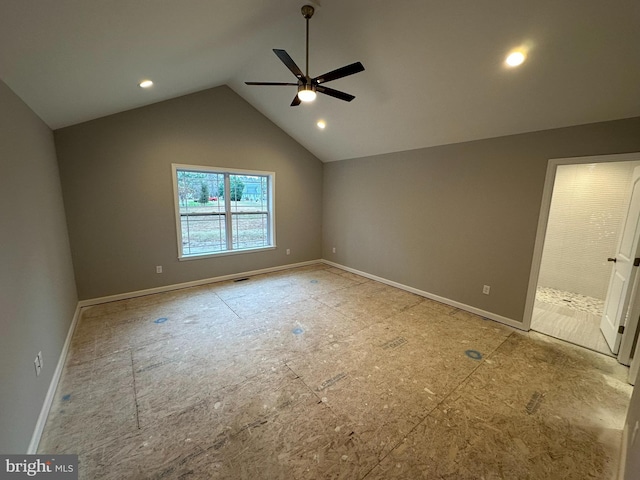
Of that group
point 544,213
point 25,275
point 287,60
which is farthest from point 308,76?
point 544,213

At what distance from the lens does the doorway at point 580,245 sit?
11.8 feet

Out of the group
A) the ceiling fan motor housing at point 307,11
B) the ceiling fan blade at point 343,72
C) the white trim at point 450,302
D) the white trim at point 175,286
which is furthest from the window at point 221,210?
the ceiling fan blade at point 343,72

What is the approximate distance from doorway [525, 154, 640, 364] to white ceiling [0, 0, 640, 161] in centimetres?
164

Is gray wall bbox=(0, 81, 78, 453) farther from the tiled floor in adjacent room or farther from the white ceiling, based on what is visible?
the tiled floor in adjacent room

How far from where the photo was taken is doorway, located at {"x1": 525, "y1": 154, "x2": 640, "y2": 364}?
3586mm

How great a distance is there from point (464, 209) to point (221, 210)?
4.08 m

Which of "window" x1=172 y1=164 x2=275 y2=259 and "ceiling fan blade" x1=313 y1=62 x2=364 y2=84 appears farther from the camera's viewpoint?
"window" x1=172 y1=164 x2=275 y2=259

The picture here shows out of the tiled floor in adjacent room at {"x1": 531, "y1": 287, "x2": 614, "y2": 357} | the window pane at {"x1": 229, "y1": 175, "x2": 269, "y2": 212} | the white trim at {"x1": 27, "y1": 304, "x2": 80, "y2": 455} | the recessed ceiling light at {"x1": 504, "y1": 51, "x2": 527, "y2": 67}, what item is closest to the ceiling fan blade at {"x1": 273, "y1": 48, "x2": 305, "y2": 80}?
the recessed ceiling light at {"x1": 504, "y1": 51, "x2": 527, "y2": 67}

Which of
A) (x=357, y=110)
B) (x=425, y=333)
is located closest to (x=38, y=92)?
(x=357, y=110)

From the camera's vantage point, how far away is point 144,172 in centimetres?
379

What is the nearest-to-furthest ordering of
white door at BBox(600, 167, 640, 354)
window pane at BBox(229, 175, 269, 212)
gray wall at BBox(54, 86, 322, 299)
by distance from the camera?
white door at BBox(600, 167, 640, 354) < gray wall at BBox(54, 86, 322, 299) < window pane at BBox(229, 175, 269, 212)

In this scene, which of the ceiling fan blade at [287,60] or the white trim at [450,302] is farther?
the white trim at [450,302]

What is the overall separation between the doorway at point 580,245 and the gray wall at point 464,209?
797 mm

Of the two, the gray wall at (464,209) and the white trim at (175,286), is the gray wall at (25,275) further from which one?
the gray wall at (464,209)
